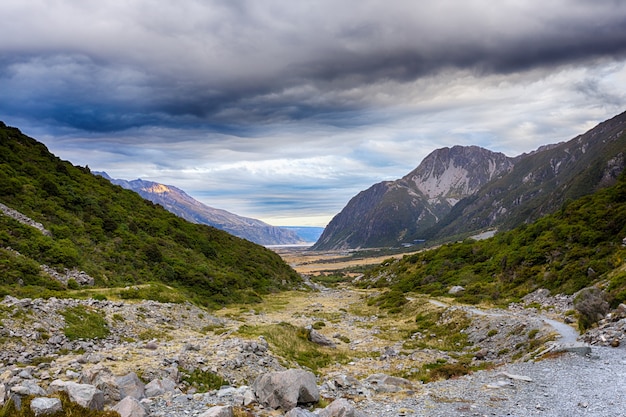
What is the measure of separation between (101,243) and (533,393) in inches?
2019

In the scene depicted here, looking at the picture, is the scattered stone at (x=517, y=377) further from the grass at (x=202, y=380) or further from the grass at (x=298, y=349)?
the grass at (x=202, y=380)

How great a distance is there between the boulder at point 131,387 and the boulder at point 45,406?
261 centimetres

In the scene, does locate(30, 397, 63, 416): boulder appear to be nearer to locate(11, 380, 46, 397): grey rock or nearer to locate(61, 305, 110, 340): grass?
locate(11, 380, 46, 397): grey rock

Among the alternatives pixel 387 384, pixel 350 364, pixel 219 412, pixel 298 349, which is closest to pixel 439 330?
pixel 350 364

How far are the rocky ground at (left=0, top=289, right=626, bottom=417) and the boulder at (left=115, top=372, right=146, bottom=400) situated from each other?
1.79 ft

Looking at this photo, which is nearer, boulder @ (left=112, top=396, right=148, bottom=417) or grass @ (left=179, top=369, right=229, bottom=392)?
boulder @ (left=112, top=396, right=148, bottom=417)

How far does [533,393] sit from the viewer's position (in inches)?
563

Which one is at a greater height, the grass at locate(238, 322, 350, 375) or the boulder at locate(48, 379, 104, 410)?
the boulder at locate(48, 379, 104, 410)

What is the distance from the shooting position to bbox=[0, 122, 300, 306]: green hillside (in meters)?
37.2

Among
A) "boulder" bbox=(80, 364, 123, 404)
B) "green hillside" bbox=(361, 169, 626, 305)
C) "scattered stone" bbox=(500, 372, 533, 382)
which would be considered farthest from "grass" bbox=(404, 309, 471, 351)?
"boulder" bbox=(80, 364, 123, 404)

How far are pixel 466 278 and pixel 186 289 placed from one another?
4533 cm

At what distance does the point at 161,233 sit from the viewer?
6575 centimetres

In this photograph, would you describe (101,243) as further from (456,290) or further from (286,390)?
(456,290)

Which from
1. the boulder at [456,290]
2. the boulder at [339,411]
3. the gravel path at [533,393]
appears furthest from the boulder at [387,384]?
the boulder at [456,290]
